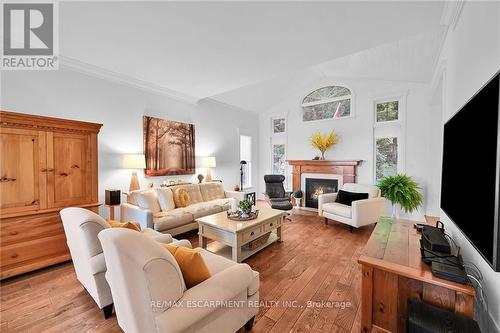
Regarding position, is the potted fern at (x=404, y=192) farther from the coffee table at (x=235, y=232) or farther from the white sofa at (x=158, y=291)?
the white sofa at (x=158, y=291)

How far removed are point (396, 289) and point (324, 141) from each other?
4.32 m

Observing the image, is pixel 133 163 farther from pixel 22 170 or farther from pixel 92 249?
pixel 92 249

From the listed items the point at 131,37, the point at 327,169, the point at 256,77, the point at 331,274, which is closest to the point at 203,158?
the point at 256,77

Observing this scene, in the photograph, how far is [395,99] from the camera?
4777mm

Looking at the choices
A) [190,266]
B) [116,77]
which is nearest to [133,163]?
[116,77]

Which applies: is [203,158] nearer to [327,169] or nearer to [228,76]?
→ [228,76]

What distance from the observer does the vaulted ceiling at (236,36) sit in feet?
6.88

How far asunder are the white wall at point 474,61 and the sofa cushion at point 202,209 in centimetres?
319

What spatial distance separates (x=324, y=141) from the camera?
5469 mm

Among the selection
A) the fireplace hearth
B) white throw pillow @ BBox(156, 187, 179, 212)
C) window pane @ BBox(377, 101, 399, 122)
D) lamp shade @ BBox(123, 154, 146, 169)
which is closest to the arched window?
window pane @ BBox(377, 101, 399, 122)

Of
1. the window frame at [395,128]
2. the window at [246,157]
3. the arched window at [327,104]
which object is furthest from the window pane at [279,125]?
the window frame at [395,128]

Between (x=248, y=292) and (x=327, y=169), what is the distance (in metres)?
4.40

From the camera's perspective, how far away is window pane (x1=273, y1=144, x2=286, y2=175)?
6.57 metres

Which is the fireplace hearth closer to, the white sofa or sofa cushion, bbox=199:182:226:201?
sofa cushion, bbox=199:182:226:201
